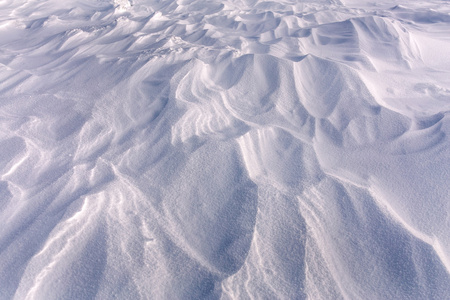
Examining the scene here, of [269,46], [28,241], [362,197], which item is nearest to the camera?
[28,241]

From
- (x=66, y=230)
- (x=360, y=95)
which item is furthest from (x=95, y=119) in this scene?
(x=360, y=95)

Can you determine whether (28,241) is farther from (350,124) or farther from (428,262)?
(350,124)

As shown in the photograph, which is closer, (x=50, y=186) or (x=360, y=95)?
(x=50, y=186)

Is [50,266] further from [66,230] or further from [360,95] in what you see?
[360,95]

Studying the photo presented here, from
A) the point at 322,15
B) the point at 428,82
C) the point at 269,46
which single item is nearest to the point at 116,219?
the point at 269,46

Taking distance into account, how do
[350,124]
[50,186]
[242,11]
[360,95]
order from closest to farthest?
[50,186]
[350,124]
[360,95]
[242,11]

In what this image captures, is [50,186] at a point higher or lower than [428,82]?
higher
